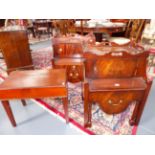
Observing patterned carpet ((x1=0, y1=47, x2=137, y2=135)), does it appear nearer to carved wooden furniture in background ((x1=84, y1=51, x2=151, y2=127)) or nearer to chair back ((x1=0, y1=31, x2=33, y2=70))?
carved wooden furniture in background ((x1=84, y1=51, x2=151, y2=127))

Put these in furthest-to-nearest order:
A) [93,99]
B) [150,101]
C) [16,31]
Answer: [16,31]
[150,101]
[93,99]

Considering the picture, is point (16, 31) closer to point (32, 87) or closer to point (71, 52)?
point (71, 52)

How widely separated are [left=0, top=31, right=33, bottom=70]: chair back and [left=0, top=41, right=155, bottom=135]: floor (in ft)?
2.78

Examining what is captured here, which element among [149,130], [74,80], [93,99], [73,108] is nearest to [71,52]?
[74,80]

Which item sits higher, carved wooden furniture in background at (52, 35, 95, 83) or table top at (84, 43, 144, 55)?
table top at (84, 43, 144, 55)

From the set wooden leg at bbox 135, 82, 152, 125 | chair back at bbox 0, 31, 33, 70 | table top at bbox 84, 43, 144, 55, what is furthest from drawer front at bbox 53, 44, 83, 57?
wooden leg at bbox 135, 82, 152, 125

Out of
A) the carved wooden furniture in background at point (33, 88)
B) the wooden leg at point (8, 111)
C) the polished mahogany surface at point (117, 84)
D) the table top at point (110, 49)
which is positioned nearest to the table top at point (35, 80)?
the carved wooden furniture in background at point (33, 88)

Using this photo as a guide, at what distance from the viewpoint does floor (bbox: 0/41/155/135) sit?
1.74 m

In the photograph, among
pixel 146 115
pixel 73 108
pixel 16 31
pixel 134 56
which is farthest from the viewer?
pixel 16 31

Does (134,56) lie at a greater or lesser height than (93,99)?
greater

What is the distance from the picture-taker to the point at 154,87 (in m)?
2.58

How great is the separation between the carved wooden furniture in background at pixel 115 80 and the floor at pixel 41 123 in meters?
0.35

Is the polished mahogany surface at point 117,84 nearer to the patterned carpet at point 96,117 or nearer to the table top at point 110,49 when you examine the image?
the table top at point 110,49
